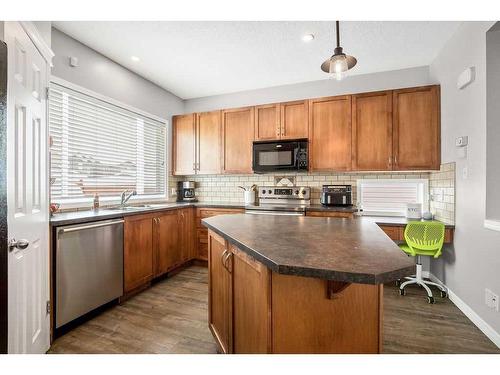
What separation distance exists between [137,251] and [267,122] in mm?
2385

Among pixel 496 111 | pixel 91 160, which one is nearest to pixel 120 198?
pixel 91 160

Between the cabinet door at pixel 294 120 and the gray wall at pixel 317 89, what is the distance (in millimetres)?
402

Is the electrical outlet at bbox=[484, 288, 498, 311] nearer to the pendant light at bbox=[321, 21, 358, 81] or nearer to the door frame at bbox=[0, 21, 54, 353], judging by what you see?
the pendant light at bbox=[321, 21, 358, 81]

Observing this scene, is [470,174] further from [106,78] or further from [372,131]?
[106,78]

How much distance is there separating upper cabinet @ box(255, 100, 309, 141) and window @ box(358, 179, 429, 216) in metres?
1.14

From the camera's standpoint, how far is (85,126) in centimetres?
281

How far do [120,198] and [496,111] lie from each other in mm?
3863

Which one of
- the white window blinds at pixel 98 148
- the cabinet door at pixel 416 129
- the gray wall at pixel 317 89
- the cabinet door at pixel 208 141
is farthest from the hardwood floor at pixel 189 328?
the gray wall at pixel 317 89

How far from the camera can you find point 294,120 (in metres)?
3.54

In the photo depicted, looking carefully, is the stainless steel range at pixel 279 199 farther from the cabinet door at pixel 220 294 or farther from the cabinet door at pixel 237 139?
the cabinet door at pixel 220 294

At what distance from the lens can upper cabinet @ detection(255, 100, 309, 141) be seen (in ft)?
11.5

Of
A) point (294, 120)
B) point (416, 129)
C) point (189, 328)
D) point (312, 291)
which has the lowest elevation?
point (189, 328)

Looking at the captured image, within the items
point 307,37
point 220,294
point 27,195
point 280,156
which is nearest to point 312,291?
point 220,294
